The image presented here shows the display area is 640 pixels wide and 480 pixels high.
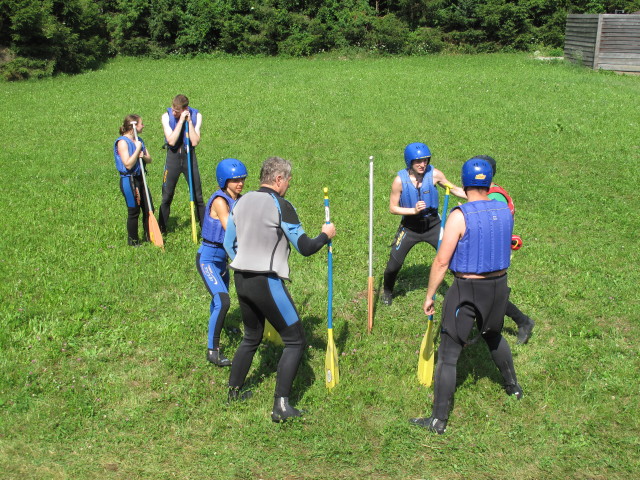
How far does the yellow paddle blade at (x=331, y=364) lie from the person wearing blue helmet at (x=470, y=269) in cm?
107

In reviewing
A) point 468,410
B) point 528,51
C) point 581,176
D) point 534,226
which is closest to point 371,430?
point 468,410

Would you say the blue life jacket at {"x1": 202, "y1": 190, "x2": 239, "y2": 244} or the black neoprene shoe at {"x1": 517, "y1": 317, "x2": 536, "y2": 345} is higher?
the blue life jacket at {"x1": 202, "y1": 190, "x2": 239, "y2": 244}

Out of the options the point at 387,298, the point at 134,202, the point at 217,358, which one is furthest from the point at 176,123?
the point at 217,358

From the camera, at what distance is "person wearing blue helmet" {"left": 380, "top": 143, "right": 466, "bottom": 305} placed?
7.34 meters

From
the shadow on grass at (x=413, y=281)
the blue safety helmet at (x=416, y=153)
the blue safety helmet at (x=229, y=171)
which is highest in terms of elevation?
the blue safety helmet at (x=229, y=171)

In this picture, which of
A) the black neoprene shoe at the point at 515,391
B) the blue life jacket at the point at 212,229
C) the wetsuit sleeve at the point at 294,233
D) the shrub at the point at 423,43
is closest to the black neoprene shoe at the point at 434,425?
the black neoprene shoe at the point at 515,391

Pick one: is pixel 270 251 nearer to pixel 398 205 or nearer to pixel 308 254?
pixel 308 254

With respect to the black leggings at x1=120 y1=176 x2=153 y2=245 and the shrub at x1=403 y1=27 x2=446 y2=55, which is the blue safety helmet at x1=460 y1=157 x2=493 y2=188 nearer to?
the black leggings at x1=120 y1=176 x2=153 y2=245

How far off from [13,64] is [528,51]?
84.4 feet

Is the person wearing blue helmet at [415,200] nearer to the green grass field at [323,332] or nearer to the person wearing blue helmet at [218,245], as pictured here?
the green grass field at [323,332]

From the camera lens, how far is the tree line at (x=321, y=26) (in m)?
32.5

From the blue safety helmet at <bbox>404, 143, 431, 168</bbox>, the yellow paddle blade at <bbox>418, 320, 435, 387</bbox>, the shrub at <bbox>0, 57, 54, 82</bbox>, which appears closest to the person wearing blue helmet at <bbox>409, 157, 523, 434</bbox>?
the yellow paddle blade at <bbox>418, 320, 435, 387</bbox>

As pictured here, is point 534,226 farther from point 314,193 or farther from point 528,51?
point 528,51

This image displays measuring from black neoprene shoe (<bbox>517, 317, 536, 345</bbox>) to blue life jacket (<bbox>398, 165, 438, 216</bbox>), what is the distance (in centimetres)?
179
